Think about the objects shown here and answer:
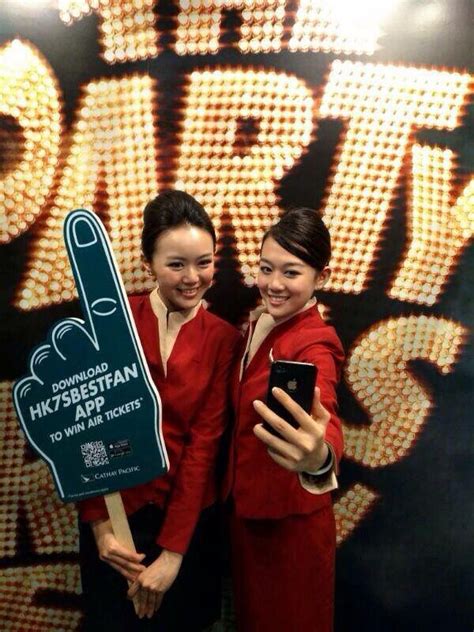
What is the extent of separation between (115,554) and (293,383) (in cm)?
70

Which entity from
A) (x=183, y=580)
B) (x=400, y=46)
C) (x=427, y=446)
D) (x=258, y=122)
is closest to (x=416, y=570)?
(x=427, y=446)

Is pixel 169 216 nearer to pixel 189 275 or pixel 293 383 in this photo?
pixel 189 275

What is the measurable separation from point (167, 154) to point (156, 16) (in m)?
0.44

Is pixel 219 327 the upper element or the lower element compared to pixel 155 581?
upper

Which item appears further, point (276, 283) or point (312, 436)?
point (276, 283)

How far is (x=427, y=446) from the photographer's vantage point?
241cm

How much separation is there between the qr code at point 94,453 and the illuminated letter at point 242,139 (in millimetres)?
914

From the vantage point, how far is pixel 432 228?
7.60 ft

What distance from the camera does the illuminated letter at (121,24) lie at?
211 cm

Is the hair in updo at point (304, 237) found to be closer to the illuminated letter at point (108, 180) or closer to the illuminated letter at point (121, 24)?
the illuminated letter at point (108, 180)

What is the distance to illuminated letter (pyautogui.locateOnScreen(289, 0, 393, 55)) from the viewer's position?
2.18 metres

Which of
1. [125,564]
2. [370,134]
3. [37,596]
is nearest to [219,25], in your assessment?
[370,134]

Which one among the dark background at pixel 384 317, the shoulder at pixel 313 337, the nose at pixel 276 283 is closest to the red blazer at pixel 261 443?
the shoulder at pixel 313 337

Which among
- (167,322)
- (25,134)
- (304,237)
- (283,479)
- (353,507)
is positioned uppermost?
(25,134)
